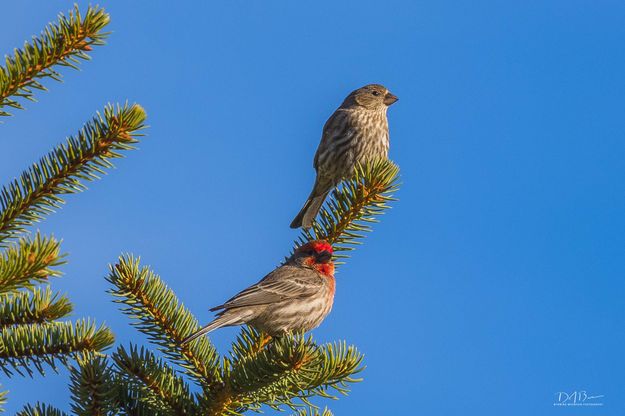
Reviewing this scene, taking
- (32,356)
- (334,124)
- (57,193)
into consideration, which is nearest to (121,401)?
(32,356)

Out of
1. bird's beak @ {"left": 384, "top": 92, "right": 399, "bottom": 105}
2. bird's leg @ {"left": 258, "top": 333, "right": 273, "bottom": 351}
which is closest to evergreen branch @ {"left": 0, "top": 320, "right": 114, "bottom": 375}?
bird's leg @ {"left": 258, "top": 333, "right": 273, "bottom": 351}

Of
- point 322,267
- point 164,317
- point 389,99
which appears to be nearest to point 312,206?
point 389,99

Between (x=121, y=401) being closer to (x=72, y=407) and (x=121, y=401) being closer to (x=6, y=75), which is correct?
(x=72, y=407)

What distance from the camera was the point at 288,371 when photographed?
2.98m

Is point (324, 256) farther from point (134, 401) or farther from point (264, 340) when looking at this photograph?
point (134, 401)

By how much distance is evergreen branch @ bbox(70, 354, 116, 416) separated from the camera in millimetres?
2541

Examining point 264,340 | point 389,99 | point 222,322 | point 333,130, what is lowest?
point 264,340

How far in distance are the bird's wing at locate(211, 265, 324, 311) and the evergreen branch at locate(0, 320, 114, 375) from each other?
7.94ft

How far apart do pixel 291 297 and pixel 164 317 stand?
2.17m

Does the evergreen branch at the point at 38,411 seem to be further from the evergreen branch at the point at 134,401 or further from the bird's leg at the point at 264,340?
the bird's leg at the point at 264,340

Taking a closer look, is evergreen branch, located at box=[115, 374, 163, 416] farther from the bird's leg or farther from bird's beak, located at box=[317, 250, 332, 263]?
bird's beak, located at box=[317, 250, 332, 263]

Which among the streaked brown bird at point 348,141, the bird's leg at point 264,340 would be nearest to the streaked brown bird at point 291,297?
the bird's leg at point 264,340

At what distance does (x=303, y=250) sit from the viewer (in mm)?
5043

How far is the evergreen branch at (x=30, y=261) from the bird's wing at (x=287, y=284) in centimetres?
287
